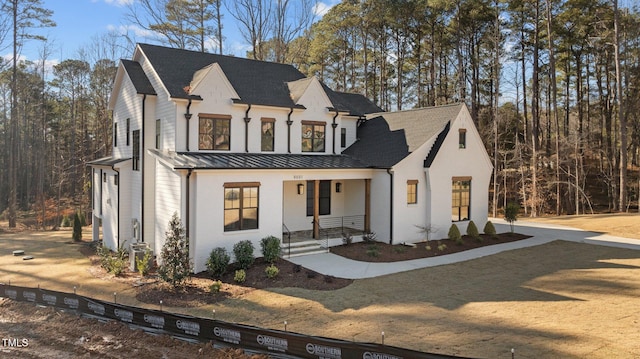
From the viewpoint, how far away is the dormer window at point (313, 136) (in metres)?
20.3

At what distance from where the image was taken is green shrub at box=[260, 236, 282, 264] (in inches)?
597

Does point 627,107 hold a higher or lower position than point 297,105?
higher

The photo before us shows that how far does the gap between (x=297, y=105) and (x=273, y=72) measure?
3648mm

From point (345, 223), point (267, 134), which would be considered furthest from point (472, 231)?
point (267, 134)

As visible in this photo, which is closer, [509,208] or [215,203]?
[215,203]

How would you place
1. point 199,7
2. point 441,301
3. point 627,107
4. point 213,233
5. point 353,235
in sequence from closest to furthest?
point 441,301, point 213,233, point 353,235, point 199,7, point 627,107

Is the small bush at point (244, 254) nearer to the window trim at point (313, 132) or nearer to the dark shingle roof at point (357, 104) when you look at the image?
the window trim at point (313, 132)

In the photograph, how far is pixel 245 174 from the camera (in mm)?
15438

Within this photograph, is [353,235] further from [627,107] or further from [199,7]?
[627,107]

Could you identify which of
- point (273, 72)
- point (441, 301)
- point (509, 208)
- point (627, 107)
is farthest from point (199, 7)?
point (627, 107)

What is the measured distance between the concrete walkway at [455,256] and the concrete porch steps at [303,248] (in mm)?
279

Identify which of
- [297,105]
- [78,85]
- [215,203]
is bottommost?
[215,203]

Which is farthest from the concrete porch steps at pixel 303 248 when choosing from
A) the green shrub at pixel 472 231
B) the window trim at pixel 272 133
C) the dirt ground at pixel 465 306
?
the green shrub at pixel 472 231

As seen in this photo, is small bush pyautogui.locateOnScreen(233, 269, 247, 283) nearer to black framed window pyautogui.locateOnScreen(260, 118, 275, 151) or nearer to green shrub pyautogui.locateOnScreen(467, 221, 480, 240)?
black framed window pyautogui.locateOnScreen(260, 118, 275, 151)
